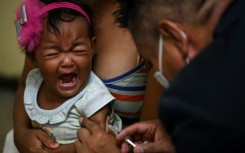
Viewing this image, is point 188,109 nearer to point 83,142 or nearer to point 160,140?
point 160,140

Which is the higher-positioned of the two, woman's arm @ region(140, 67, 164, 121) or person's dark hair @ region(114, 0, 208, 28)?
person's dark hair @ region(114, 0, 208, 28)

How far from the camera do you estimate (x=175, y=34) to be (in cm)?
77

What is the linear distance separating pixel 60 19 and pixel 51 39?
0.25ft

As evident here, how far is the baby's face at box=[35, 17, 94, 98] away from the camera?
4.09 ft

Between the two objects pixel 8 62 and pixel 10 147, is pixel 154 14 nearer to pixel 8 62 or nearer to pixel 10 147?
pixel 10 147

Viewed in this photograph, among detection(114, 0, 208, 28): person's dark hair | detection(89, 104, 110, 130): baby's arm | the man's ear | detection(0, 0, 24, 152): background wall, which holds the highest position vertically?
detection(114, 0, 208, 28): person's dark hair

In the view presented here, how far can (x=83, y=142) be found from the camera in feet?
4.03

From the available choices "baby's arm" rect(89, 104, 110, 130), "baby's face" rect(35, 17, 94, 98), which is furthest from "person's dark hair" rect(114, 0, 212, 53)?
"baby's arm" rect(89, 104, 110, 130)

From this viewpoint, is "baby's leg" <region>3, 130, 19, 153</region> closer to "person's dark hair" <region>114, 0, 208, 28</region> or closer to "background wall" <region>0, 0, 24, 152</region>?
"background wall" <region>0, 0, 24, 152</region>

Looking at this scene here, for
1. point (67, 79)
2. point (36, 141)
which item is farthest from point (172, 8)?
point (36, 141)

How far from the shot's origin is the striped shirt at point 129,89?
1338 millimetres

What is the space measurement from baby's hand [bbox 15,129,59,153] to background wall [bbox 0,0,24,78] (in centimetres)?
134

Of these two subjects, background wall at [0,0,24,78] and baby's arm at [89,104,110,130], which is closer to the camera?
baby's arm at [89,104,110,130]

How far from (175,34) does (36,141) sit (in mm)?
836
